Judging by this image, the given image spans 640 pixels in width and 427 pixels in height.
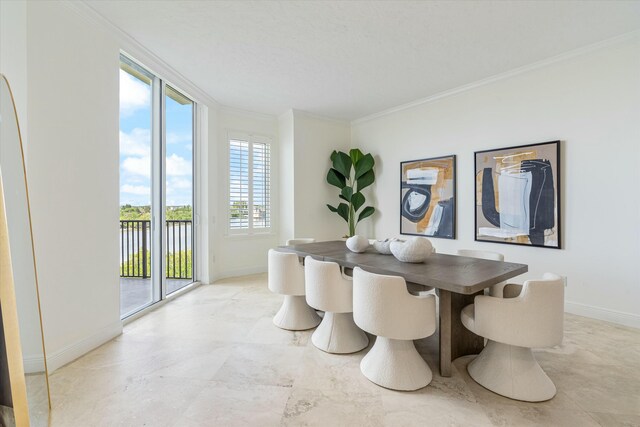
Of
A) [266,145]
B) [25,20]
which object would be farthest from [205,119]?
[25,20]

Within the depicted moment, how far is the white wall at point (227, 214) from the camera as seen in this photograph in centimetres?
460

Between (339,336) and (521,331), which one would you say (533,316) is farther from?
(339,336)

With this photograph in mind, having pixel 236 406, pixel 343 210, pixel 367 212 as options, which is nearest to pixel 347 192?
pixel 343 210

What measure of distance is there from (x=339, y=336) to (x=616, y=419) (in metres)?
1.66

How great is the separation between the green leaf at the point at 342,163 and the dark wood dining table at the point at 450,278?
271cm

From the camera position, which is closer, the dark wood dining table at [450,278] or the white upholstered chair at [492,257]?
the dark wood dining table at [450,278]

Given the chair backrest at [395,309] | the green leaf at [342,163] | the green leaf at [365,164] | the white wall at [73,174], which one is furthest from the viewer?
the green leaf at [342,163]

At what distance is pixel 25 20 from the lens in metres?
1.88

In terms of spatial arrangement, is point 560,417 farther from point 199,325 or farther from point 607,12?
point 607,12

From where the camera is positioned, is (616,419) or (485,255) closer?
(616,419)

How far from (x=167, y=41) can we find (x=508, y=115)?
3938 mm

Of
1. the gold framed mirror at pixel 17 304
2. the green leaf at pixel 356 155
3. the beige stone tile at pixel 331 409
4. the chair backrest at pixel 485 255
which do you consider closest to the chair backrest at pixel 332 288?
the beige stone tile at pixel 331 409

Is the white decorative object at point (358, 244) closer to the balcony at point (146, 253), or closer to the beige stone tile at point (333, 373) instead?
the beige stone tile at point (333, 373)

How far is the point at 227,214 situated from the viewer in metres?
4.71
